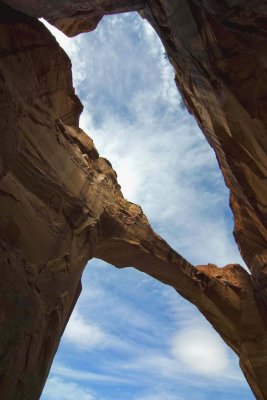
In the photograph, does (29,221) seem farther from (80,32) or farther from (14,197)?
(80,32)

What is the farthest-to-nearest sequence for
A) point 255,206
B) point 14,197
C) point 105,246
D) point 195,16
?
point 105,246
point 255,206
point 14,197
point 195,16

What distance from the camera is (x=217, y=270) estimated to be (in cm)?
1614

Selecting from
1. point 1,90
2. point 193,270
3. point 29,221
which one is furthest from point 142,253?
point 1,90

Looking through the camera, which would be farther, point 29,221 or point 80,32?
point 80,32

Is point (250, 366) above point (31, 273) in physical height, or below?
above

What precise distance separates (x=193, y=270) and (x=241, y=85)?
854 cm

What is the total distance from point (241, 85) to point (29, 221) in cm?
602

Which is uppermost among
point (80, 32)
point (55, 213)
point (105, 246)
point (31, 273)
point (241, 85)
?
point (80, 32)

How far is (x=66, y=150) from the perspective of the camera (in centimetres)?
1068

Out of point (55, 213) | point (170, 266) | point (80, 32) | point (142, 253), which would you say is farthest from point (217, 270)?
Answer: point (80, 32)

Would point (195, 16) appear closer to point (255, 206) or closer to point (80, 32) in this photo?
point (255, 206)

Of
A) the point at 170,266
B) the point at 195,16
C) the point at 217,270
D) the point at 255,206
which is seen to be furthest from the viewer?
the point at 217,270

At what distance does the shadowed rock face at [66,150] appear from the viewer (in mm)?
7242

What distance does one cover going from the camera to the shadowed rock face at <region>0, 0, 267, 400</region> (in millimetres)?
7242
